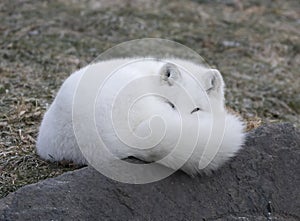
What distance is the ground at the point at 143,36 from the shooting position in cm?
506

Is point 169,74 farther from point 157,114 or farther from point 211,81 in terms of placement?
point 157,114

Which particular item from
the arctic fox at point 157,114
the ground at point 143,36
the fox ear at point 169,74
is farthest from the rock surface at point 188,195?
the ground at point 143,36

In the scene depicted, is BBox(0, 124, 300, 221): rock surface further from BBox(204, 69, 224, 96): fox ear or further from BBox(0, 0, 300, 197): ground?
BBox(0, 0, 300, 197): ground

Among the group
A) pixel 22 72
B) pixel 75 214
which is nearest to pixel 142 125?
pixel 75 214

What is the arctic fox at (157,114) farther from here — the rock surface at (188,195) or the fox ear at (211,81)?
the rock surface at (188,195)

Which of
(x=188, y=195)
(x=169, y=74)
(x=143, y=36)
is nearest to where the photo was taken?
(x=188, y=195)

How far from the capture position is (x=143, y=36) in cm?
716

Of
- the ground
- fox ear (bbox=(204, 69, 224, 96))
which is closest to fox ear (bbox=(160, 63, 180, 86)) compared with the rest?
fox ear (bbox=(204, 69, 224, 96))

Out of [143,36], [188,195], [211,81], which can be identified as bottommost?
[143,36]

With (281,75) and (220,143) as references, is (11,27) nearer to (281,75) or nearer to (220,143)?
(281,75)

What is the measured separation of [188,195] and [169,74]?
741 mm

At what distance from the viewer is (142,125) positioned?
2971 millimetres

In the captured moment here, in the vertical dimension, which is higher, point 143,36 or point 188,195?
point 188,195

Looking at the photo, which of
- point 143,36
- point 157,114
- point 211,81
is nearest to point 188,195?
point 157,114
